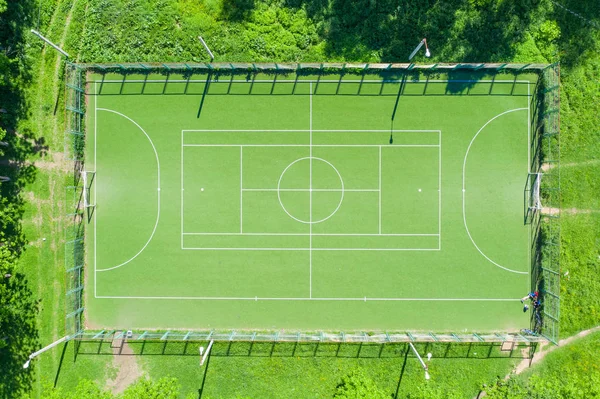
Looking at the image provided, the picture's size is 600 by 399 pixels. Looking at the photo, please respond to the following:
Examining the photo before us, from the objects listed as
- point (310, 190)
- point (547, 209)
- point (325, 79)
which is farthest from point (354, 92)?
point (547, 209)

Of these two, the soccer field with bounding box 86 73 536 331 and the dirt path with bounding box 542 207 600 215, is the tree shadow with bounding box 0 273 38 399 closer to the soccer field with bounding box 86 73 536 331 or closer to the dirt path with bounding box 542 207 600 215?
the soccer field with bounding box 86 73 536 331

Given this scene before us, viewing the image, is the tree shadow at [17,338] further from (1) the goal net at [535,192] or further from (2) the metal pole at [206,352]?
(1) the goal net at [535,192]

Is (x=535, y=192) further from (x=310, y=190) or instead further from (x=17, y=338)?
(x=17, y=338)

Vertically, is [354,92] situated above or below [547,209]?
above

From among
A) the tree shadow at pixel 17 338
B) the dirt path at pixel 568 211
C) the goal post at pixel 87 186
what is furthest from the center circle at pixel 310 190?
the tree shadow at pixel 17 338

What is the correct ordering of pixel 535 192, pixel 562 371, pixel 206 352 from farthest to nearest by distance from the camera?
pixel 562 371 → pixel 535 192 → pixel 206 352

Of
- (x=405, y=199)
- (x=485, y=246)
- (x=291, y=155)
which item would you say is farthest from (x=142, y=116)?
(x=485, y=246)

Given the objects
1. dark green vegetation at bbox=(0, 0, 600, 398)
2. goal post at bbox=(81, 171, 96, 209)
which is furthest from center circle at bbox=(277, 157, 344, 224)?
goal post at bbox=(81, 171, 96, 209)
